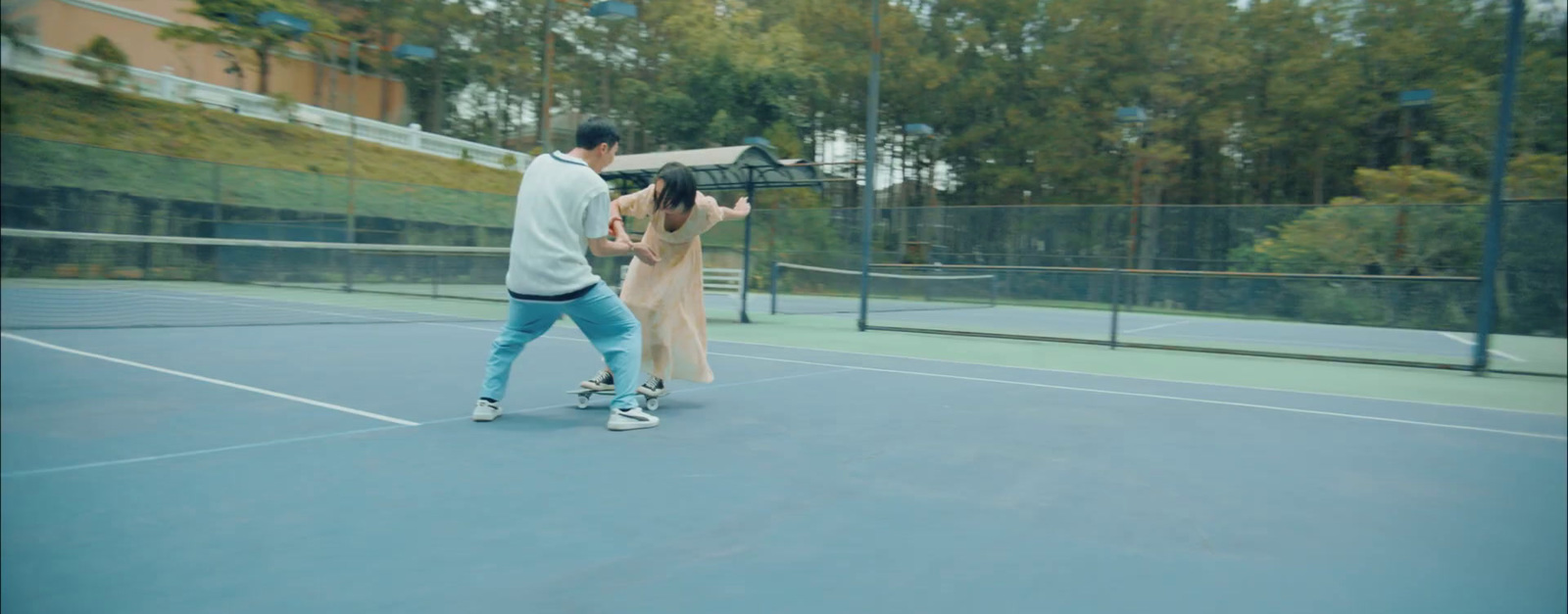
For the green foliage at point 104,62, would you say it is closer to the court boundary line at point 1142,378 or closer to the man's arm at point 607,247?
the man's arm at point 607,247

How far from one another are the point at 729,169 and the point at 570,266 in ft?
27.3

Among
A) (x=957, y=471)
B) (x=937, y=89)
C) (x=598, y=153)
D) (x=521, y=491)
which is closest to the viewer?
(x=521, y=491)

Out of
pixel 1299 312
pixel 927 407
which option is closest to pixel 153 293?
pixel 927 407

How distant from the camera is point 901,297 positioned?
21.0 metres

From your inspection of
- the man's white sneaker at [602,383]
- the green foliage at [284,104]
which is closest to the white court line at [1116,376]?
the man's white sneaker at [602,383]

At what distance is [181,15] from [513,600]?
1.65 m

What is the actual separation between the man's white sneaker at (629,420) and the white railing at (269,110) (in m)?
2.50

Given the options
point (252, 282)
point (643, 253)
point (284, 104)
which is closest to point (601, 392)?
point (643, 253)

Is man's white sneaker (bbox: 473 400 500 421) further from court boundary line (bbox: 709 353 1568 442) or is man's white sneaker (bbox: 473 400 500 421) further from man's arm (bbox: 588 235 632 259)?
court boundary line (bbox: 709 353 1568 442)

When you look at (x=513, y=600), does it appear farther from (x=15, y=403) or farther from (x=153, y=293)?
(x=153, y=293)

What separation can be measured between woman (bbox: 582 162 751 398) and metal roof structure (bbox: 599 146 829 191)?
21.6ft

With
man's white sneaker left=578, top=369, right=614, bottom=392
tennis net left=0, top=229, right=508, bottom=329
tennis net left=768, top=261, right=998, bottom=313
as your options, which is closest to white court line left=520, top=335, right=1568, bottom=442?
man's white sneaker left=578, top=369, right=614, bottom=392

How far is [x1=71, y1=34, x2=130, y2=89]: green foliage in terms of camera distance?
139 cm

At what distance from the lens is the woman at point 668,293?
5.64 m
